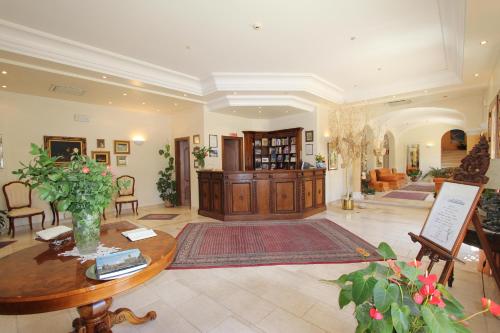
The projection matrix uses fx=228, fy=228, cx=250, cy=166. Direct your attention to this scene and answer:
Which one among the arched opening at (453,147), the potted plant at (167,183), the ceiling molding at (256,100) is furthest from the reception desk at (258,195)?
the arched opening at (453,147)

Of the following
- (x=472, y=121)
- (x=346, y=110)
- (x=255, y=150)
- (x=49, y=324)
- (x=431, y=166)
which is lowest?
(x=49, y=324)

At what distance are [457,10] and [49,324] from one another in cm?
559

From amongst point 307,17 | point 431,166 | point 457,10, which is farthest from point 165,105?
point 431,166

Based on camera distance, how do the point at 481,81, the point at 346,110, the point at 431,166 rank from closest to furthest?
the point at 481,81
the point at 346,110
the point at 431,166

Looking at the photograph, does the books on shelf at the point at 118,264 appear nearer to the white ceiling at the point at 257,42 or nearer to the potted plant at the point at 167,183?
the white ceiling at the point at 257,42

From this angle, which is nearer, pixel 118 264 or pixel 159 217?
pixel 118 264

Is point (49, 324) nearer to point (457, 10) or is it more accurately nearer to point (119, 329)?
point (119, 329)

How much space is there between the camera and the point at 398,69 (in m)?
5.27

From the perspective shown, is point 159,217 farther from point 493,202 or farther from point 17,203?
point 493,202

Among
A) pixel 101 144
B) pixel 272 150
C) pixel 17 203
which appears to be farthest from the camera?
pixel 272 150

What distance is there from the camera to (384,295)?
0.90m

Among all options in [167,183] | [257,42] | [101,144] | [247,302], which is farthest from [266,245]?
[101,144]

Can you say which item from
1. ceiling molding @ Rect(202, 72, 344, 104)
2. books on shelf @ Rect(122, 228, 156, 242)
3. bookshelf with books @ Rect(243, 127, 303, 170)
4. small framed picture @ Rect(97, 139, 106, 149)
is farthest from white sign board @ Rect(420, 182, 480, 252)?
small framed picture @ Rect(97, 139, 106, 149)

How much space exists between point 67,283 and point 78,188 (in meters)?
0.63
